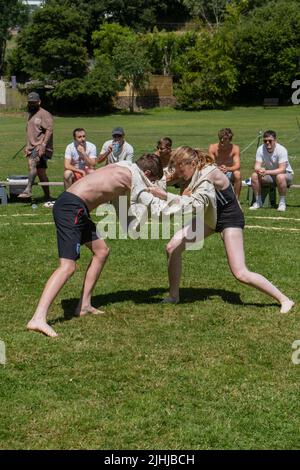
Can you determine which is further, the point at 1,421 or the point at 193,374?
the point at 193,374

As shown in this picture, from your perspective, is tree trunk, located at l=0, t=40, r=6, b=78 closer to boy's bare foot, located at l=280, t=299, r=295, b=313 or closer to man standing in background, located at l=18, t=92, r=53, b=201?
man standing in background, located at l=18, t=92, r=53, b=201

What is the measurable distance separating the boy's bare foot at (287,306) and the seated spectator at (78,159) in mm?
7035

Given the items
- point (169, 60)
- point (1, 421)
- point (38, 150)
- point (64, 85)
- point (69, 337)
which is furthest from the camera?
point (169, 60)

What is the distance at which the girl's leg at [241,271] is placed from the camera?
6.77m

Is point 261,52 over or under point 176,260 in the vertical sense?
over

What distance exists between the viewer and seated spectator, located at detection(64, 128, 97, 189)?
13.1 metres

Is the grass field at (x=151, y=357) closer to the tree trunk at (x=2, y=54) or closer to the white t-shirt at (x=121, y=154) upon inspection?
the white t-shirt at (x=121, y=154)

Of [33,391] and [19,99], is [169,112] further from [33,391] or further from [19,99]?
[33,391]

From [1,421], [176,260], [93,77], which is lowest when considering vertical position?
[1,421]

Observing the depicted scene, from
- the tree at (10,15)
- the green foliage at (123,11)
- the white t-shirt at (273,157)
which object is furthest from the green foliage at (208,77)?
the white t-shirt at (273,157)

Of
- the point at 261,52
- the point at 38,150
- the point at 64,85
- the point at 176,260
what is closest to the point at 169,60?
the point at 261,52

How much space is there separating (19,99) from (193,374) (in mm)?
57186

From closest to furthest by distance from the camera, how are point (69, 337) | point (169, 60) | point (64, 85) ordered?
1. point (69, 337)
2. point (64, 85)
3. point (169, 60)

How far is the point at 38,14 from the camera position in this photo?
207ft
